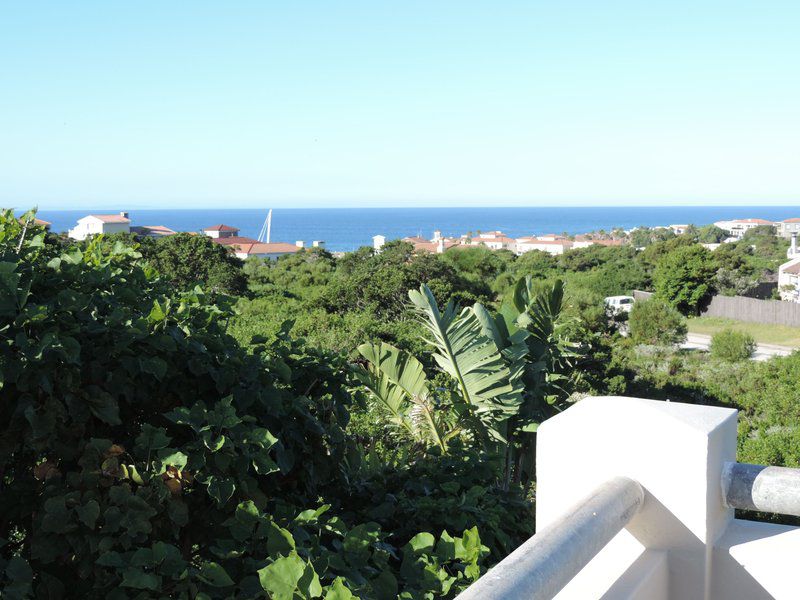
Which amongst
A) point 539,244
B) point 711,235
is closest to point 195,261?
point 539,244

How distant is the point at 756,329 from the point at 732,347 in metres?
12.8

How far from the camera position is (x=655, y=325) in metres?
31.7

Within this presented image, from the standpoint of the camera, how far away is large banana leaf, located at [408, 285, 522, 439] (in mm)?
7488

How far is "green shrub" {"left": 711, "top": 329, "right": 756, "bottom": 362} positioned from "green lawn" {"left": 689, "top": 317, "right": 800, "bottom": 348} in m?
8.11

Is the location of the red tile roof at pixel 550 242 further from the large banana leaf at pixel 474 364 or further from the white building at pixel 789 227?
the large banana leaf at pixel 474 364

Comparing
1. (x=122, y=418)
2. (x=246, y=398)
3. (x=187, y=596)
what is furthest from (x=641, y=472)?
(x=122, y=418)

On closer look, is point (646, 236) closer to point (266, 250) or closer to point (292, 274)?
point (266, 250)

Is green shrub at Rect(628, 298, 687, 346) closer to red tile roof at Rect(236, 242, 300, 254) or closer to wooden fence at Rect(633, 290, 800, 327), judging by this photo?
wooden fence at Rect(633, 290, 800, 327)

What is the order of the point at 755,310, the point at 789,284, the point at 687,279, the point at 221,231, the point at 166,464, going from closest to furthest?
the point at 166,464, the point at 755,310, the point at 687,279, the point at 789,284, the point at 221,231

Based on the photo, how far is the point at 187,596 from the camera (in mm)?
2418

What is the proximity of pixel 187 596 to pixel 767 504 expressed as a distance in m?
1.71

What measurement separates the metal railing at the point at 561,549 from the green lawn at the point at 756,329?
126 ft

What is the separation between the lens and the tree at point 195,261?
85.1 ft

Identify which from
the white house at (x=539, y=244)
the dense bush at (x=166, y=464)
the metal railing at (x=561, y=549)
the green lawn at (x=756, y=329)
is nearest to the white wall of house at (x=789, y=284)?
the green lawn at (x=756, y=329)
